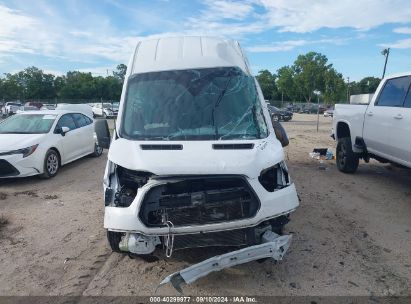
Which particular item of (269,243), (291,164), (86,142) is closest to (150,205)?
(269,243)

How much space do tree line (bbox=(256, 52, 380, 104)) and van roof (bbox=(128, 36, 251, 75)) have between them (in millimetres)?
64522

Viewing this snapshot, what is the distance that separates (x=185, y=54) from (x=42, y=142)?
189 inches

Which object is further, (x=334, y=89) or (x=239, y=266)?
(x=334, y=89)

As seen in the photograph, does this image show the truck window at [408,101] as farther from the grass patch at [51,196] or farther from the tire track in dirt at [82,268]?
the grass patch at [51,196]

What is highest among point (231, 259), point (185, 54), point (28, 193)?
point (185, 54)

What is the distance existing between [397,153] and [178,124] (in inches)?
156

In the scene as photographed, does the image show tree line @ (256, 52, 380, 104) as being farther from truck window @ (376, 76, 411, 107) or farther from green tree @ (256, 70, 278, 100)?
truck window @ (376, 76, 411, 107)

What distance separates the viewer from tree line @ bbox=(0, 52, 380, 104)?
67.4 metres

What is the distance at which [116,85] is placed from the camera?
7369 cm

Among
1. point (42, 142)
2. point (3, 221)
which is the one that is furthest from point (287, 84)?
point (3, 221)

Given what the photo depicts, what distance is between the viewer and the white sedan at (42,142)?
773 centimetres

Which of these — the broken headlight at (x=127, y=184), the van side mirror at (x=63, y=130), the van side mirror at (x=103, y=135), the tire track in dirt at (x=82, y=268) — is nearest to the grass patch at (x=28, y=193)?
the van side mirror at (x=63, y=130)

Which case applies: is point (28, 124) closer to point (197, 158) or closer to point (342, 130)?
point (197, 158)

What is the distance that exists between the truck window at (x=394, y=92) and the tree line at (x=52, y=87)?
6349cm
